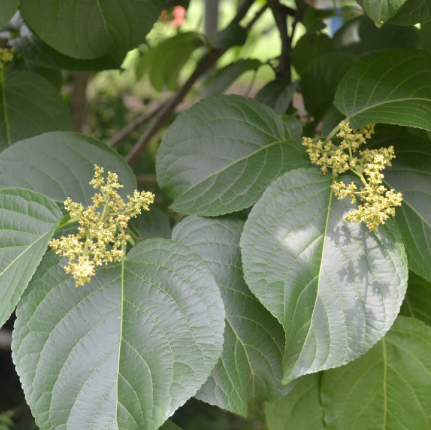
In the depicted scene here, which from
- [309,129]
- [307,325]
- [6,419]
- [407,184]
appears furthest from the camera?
[6,419]

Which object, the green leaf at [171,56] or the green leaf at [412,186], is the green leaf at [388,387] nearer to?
the green leaf at [412,186]

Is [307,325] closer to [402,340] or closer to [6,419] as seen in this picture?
[402,340]

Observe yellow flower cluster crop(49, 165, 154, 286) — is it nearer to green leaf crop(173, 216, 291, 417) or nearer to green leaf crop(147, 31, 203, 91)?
green leaf crop(173, 216, 291, 417)

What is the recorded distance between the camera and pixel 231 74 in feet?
4.50

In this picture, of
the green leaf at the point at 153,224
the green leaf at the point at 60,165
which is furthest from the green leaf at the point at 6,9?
the green leaf at the point at 153,224

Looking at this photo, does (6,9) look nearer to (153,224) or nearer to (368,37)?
(153,224)

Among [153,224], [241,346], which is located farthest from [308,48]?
[241,346]

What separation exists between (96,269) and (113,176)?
5.4 inches

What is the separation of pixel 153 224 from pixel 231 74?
0.57 m

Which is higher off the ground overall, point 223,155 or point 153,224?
point 223,155

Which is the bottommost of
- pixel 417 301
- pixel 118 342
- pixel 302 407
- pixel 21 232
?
pixel 302 407

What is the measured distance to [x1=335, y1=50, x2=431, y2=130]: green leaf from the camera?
2.56ft

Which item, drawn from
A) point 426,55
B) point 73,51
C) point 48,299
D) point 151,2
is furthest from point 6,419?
point 426,55

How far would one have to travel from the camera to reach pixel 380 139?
838 millimetres
